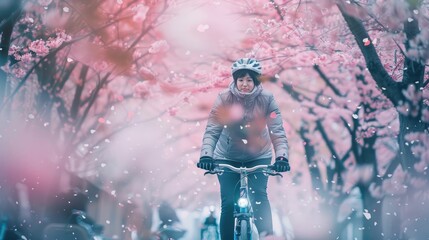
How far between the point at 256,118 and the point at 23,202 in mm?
Result: 10511

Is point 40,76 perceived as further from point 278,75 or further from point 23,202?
point 278,75

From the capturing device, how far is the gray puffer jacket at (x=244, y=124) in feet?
17.2

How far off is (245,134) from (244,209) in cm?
91

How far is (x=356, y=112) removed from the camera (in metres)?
14.0

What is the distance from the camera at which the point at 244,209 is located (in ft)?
15.4

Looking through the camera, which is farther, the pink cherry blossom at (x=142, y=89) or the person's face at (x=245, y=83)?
the pink cherry blossom at (x=142, y=89)

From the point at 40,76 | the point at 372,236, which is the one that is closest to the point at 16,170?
the point at 40,76

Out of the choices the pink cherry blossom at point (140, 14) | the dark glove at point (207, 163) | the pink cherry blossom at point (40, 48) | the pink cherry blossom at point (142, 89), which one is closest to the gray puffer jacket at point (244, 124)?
the dark glove at point (207, 163)

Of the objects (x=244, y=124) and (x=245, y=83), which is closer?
(x=245, y=83)

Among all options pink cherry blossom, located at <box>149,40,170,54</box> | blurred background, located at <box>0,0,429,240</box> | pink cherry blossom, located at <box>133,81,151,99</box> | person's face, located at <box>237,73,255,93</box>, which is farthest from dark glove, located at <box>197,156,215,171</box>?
pink cherry blossom, located at <box>133,81,151,99</box>

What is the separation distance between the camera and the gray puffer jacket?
5.25m

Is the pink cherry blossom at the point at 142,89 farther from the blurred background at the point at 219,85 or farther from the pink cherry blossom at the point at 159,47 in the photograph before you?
the pink cherry blossom at the point at 159,47

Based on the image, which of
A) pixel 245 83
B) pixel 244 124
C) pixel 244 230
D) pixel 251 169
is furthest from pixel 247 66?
pixel 244 230

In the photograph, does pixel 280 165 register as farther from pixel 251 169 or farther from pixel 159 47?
pixel 159 47
